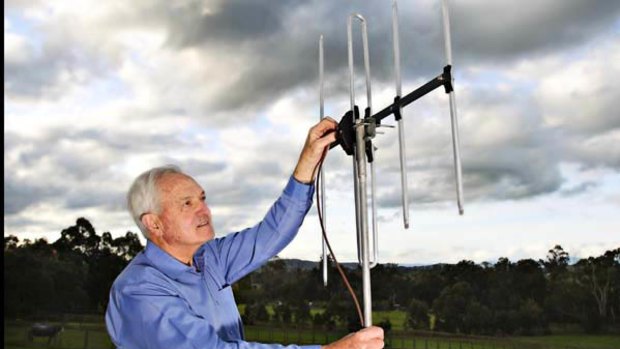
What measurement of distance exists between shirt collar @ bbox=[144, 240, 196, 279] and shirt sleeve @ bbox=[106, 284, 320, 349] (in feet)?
0.45

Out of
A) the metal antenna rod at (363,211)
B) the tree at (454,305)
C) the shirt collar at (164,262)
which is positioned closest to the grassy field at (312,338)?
the tree at (454,305)

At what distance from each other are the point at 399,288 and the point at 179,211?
868 centimetres

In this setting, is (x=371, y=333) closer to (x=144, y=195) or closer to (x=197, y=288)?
(x=197, y=288)

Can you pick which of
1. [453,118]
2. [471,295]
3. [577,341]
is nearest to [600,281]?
[577,341]

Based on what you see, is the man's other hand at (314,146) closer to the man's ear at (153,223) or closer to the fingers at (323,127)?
the fingers at (323,127)

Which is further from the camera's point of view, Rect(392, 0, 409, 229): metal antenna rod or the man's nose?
Rect(392, 0, 409, 229): metal antenna rod

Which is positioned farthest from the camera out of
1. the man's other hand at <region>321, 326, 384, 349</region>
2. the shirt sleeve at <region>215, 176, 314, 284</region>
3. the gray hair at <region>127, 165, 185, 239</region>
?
the shirt sleeve at <region>215, 176, 314, 284</region>

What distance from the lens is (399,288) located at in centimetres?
1052

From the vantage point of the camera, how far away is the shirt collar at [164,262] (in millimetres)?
2135

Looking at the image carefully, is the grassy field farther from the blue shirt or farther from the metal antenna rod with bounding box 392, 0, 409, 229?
the metal antenna rod with bounding box 392, 0, 409, 229

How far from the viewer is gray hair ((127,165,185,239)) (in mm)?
2154

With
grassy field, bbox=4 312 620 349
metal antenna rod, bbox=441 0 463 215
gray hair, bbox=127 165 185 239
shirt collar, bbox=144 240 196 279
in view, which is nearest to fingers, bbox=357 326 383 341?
metal antenna rod, bbox=441 0 463 215

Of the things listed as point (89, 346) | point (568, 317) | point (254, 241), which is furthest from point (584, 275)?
point (254, 241)

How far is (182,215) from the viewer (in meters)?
2.14
